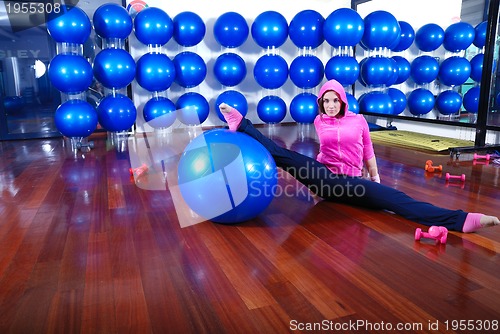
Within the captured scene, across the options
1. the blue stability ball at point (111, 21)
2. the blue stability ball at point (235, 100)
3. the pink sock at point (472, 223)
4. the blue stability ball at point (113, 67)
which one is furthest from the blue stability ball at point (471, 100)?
the blue stability ball at point (111, 21)

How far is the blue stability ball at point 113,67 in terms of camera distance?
15.2 feet

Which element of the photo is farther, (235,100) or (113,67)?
(235,100)

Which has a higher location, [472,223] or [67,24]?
[67,24]

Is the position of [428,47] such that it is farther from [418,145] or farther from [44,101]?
[44,101]

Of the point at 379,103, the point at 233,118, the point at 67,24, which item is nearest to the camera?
the point at 233,118

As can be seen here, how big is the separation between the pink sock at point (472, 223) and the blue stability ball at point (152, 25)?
4.13 m

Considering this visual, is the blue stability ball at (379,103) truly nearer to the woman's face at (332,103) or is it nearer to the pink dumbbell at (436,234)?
the woman's face at (332,103)

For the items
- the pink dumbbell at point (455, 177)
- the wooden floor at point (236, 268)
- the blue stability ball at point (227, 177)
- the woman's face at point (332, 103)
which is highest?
the woman's face at point (332, 103)

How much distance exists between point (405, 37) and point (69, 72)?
444cm

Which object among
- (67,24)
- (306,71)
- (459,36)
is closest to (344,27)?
(306,71)

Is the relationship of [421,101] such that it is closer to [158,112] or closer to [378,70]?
[378,70]

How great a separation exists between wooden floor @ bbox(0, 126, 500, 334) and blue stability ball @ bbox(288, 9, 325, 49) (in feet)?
10.2

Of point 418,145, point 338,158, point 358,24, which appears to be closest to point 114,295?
point 338,158

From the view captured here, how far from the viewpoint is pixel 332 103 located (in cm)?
263
